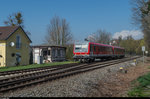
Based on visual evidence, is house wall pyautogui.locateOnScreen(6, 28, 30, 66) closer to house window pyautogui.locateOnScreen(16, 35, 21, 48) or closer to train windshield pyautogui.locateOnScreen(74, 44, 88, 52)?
house window pyautogui.locateOnScreen(16, 35, 21, 48)

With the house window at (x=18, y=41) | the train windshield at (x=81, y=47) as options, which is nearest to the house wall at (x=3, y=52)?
the house window at (x=18, y=41)

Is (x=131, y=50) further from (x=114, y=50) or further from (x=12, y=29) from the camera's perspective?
(x=12, y=29)

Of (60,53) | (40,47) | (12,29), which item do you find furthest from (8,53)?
(60,53)

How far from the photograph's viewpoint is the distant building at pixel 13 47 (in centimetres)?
2264

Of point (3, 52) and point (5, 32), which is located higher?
point (5, 32)

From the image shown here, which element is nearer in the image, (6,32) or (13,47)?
(13,47)

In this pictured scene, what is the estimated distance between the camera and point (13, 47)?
2417cm

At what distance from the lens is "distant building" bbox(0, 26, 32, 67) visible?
74.3 ft

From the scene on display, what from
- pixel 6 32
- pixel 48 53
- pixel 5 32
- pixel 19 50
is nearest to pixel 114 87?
pixel 19 50

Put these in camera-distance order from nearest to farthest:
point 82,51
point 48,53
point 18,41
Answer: point 82,51 < point 18,41 < point 48,53

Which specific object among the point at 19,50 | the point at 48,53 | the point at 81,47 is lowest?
the point at 48,53

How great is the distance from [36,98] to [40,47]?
24777mm

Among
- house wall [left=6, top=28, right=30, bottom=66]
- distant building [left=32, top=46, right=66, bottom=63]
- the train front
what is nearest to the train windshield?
the train front

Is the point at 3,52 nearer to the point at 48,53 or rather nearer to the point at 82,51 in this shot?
the point at 48,53
